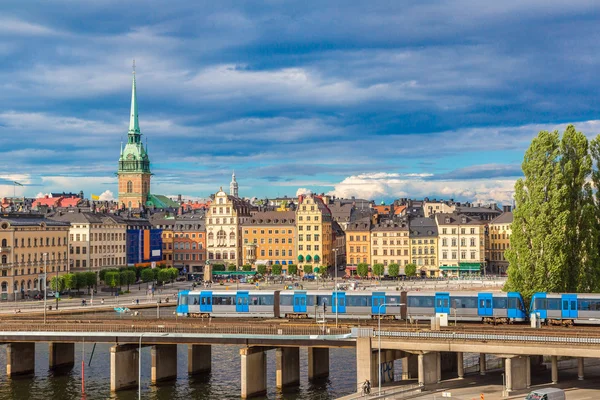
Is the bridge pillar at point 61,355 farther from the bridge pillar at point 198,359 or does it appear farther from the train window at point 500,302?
the train window at point 500,302

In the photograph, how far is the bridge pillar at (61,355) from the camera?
95.6 m

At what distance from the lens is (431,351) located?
2968 inches

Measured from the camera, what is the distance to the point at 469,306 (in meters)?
94.2

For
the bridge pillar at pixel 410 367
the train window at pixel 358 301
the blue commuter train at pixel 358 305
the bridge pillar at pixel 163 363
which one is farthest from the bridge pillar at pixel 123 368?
the bridge pillar at pixel 410 367

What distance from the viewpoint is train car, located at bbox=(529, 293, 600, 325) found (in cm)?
8862

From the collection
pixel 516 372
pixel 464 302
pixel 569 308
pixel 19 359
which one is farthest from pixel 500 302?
pixel 19 359

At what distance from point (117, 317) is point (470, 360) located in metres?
40.5

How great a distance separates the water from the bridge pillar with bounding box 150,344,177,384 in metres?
1.10

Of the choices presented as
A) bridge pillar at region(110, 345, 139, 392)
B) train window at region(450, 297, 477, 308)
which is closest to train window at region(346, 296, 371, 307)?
train window at region(450, 297, 477, 308)

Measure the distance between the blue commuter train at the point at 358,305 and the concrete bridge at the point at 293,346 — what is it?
6.12 m

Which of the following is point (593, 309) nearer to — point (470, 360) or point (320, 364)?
point (470, 360)

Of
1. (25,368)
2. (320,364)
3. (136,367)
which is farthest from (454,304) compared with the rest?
(25,368)

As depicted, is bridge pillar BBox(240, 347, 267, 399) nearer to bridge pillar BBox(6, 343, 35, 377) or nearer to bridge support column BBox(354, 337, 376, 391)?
bridge support column BBox(354, 337, 376, 391)

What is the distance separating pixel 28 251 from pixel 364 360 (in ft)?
362
